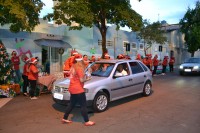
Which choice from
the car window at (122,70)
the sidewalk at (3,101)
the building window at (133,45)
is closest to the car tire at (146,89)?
the car window at (122,70)

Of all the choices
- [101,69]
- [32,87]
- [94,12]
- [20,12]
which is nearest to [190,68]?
[94,12]

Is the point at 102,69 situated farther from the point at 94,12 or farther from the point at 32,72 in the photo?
the point at 94,12

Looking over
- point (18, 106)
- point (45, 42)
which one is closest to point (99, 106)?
point (18, 106)

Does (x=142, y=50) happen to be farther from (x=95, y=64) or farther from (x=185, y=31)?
(x=95, y=64)

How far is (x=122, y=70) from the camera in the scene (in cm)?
876

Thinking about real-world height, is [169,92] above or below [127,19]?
below

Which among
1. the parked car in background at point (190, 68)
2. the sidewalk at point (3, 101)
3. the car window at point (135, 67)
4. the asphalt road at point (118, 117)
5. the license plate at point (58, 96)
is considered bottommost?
the asphalt road at point (118, 117)

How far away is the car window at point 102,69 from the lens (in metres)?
8.26

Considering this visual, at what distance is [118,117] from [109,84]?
49.7 inches

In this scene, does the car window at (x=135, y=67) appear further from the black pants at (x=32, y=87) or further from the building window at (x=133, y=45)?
the building window at (x=133, y=45)

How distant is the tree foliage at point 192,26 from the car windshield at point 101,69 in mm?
29743

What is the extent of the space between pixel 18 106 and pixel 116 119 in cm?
356

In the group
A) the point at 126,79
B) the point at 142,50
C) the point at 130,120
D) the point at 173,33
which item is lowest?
the point at 130,120

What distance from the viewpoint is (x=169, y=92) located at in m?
11.1
